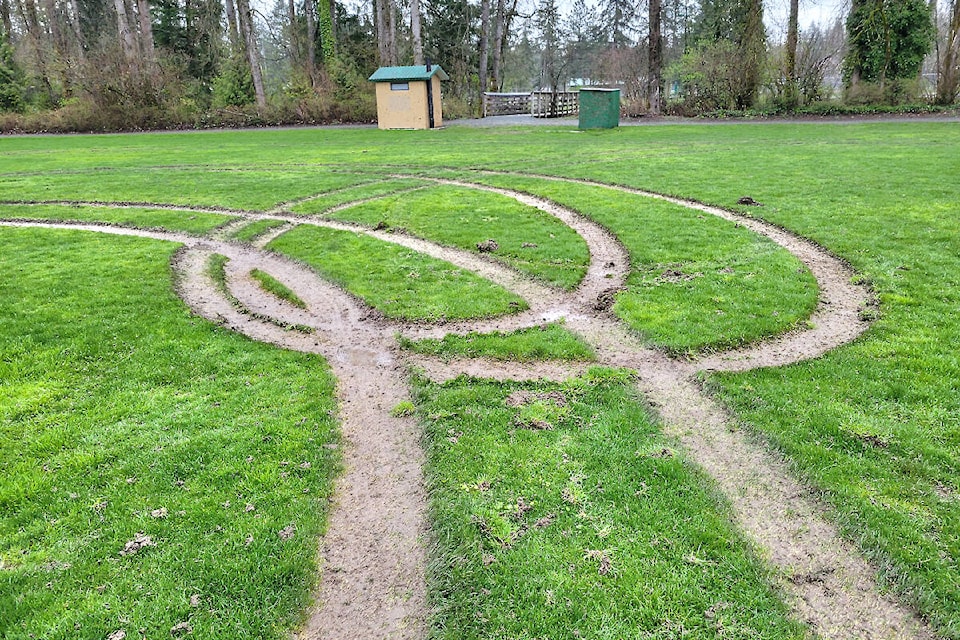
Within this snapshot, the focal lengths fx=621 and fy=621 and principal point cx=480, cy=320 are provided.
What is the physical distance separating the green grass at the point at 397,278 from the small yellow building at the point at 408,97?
2126 centimetres

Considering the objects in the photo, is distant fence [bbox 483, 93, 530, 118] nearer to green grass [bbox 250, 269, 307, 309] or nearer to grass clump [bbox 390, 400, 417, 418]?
green grass [bbox 250, 269, 307, 309]

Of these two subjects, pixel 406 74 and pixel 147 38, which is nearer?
pixel 406 74

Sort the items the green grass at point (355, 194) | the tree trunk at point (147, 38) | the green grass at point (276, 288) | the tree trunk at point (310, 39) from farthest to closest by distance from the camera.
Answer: the tree trunk at point (310, 39), the tree trunk at point (147, 38), the green grass at point (355, 194), the green grass at point (276, 288)

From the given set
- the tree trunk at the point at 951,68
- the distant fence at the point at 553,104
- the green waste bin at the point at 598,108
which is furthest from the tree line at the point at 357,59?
the green waste bin at the point at 598,108

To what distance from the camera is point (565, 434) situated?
4.81 meters

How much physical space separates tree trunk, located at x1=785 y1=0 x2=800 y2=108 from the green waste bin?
32.0ft

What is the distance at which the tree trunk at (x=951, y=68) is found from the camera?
1129 inches

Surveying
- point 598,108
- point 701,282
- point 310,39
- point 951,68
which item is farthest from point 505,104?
point 701,282

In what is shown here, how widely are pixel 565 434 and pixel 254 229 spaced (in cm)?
840

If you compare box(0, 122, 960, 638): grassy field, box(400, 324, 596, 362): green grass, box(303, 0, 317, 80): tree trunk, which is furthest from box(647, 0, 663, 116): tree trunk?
box(400, 324, 596, 362): green grass

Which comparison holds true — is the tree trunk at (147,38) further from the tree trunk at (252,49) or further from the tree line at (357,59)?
the tree trunk at (252,49)

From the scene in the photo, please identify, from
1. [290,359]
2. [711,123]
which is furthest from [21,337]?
[711,123]

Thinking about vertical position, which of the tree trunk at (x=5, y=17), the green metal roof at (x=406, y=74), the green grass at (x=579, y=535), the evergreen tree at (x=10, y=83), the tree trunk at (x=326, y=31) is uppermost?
the tree trunk at (x=5, y=17)

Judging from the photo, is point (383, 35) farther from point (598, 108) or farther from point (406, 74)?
point (598, 108)
